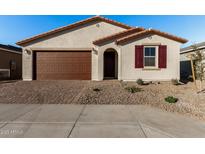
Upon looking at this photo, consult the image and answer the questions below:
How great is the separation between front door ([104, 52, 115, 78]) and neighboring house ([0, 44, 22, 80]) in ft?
39.2

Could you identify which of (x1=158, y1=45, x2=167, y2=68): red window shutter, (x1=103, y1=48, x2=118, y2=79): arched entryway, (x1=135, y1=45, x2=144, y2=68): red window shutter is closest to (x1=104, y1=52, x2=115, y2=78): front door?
(x1=103, y1=48, x2=118, y2=79): arched entryway

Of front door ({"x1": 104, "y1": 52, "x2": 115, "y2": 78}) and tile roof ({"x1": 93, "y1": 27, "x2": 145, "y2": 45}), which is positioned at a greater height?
tile roof ({"x1": 93, "y1": 27, "x2": 145, "y2": 45})

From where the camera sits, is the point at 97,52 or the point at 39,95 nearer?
the point at 39,95

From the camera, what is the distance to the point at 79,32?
1322cm

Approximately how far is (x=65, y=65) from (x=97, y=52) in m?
3.06

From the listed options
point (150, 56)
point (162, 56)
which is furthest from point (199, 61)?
point (150, 56)

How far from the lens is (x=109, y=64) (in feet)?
48.0

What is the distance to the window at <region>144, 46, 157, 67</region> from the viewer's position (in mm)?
11320

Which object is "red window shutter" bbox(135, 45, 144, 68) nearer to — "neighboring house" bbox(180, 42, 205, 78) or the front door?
the front door

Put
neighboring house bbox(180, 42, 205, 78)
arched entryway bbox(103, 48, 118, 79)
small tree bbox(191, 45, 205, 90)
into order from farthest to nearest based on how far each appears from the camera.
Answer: neighboring house bbox(180, 42, 205, 78), arched entryway bbox(103, 48, 118, 79), small tree bbox(191, 45, 205, 90)

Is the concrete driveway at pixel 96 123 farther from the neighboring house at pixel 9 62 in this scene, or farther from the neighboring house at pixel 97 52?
the neighboring house at pixel 9 62

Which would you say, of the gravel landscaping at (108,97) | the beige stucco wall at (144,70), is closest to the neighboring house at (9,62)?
the gravel landscaping at (108,97)

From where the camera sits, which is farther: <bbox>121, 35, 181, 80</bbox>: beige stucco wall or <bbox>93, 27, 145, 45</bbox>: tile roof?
<bbox>93, 27, 145, 45</bbox>: tile roof

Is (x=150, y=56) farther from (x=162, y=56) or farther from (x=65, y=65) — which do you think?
(x=65, y=65)
